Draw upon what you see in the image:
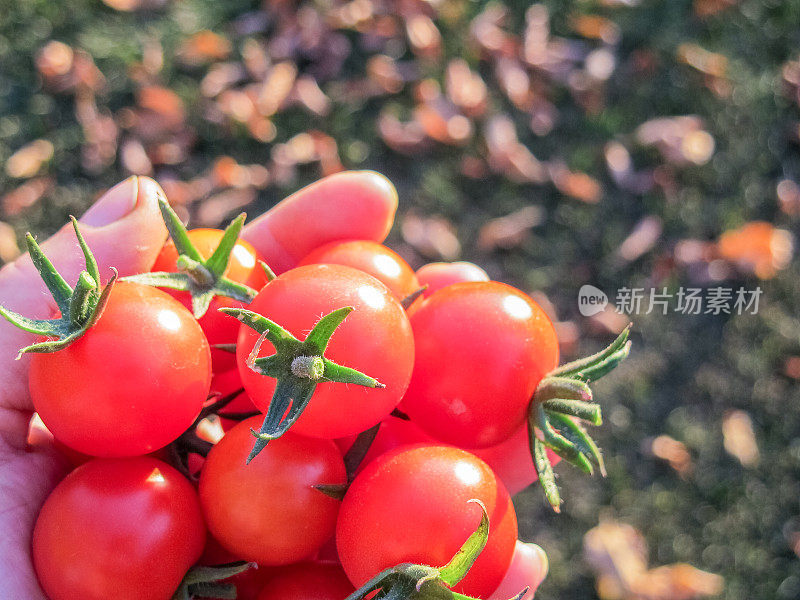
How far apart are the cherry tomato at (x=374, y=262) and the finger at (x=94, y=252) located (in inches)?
12.4

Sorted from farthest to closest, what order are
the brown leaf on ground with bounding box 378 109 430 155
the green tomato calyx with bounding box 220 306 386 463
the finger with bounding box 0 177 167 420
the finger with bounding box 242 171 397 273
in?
the brown leaf on ground with bounding box 378 109 430 155 → the finger with bounding box 242 171 397 273 → the finger with bounding box 0 177 167 420 → the green tomato calyx with bounding box 220 306 386 463

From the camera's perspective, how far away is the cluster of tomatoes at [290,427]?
0.98 metres

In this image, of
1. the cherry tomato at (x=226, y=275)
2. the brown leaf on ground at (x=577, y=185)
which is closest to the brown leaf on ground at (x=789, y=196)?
the brown leaf on ground at (x=577, y=185)

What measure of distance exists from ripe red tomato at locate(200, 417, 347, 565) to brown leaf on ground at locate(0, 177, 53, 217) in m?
1.49

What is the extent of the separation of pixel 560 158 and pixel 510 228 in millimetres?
324

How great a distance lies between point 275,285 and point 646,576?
4.67 ft

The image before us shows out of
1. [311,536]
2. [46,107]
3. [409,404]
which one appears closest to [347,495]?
[311,536]

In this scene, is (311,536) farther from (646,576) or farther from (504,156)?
(504,156)

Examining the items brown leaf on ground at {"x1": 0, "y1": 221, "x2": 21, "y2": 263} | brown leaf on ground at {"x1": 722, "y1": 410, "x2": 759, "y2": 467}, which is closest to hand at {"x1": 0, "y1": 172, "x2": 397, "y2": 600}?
brown leaf on ground at {"x1": 0, "y1": 221, "x2": 21, "y2": 263}

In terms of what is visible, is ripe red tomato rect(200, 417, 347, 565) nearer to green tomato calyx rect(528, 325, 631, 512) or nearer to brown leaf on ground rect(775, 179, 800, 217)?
green tomato calyx rect(528, 325, 631, 512)

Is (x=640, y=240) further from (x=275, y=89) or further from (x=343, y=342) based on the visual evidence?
(x=343, y=342)

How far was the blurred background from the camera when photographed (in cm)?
211

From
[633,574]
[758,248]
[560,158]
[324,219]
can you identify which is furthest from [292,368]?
[758,248]

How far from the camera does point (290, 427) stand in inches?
38.1
